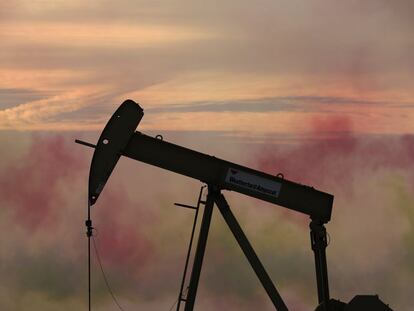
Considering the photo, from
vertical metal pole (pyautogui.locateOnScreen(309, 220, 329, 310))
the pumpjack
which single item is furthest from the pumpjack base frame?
vertical metal pole (pyautogui.locateOnScreen(309, 220, 329, 310))

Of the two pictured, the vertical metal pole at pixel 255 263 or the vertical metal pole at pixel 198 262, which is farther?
the vertical metal pole at pixel 255 263

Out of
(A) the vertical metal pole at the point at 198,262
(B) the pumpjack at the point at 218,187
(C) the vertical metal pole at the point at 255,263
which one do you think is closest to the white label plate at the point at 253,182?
(B) the pumpjack at the point at 218,187

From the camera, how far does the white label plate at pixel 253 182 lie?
1909 centimetres

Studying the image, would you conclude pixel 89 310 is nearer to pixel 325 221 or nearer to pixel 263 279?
pixel 263 279

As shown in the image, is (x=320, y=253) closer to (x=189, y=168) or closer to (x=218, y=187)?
(x=218, y=187)

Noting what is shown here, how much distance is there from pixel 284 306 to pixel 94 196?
4.20 meters

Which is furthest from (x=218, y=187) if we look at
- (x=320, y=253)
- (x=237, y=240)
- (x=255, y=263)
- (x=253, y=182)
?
(x=320, y=253)

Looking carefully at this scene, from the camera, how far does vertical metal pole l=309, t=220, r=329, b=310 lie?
770 inches

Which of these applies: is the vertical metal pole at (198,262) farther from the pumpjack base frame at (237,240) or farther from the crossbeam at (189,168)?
the crossbeam at (189,168)

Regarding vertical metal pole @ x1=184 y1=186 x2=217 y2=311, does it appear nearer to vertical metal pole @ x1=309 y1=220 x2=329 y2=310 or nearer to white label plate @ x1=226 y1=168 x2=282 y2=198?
white label plate @ x1=226 y1=168 x2=282 y2=198

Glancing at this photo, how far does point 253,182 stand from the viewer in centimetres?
1920

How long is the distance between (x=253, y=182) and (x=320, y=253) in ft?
6.42

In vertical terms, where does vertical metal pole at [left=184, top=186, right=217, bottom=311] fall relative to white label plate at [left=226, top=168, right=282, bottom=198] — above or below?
below

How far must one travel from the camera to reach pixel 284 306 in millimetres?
19250
